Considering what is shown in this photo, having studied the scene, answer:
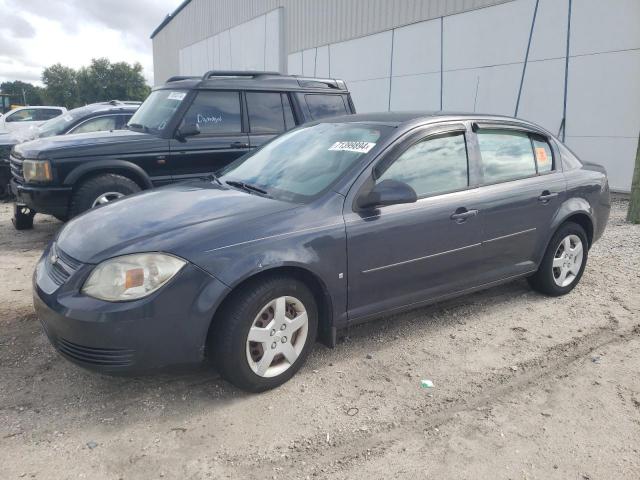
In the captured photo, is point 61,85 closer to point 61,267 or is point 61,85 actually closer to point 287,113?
point 287,113

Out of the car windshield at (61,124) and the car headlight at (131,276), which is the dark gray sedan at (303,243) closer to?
the car headlight at (131,276)

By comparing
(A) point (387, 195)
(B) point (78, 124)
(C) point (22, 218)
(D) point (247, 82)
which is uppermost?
(D) point (247, 82)

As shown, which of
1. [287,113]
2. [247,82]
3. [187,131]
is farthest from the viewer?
[287,113]

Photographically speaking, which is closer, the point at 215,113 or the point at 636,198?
the point at 215,113

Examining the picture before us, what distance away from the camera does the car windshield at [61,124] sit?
8.65 metres

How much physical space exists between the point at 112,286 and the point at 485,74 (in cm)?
1136

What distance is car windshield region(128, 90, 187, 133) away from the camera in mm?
6293

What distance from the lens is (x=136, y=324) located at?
8.44 feet

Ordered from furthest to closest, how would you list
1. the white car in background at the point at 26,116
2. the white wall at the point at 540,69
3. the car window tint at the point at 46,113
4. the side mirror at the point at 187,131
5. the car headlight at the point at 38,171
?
1. the car window tint at the point at 46,113
2. the white car in background at the point at 26,116
3. the white wall at the point at 540,69
4. the side mirror at the point at 187,131
5. the car headlight at the point at 38,171

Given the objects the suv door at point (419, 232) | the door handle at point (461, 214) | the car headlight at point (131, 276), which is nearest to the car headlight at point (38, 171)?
the car headlight at point (131, 276)

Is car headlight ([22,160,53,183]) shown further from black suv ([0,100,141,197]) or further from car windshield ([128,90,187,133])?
black suv ([0,100,141,197])

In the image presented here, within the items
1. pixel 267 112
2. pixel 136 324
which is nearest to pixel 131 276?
pixel 136 324

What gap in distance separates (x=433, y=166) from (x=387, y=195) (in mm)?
684

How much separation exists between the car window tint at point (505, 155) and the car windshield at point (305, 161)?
92cm
